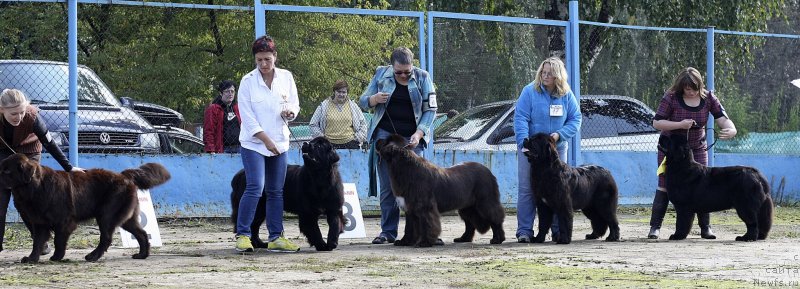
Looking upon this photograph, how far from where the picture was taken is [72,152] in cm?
1002

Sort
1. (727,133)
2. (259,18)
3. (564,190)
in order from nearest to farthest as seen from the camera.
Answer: (564,190) → (727,133) → (259,18)

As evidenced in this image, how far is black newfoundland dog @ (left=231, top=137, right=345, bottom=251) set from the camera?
8141 mm

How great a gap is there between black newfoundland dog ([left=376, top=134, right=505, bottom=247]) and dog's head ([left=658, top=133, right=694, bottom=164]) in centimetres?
147

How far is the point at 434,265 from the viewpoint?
24.1 ft

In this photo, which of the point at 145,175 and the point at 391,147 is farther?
the point at 391,147

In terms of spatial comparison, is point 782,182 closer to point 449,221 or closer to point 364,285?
point 449,221

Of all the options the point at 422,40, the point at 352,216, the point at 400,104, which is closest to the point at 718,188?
the point at 400,104

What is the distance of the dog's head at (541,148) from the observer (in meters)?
8.80

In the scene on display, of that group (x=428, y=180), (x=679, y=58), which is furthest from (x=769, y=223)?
(x=679, y=58)

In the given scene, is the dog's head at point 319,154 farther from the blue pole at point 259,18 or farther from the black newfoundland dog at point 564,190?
the blue pole at point 259,18

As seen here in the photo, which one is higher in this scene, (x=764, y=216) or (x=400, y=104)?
(x=400, y=104)

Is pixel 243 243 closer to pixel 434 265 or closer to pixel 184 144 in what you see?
pixel 434 265

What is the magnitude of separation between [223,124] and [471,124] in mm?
2783

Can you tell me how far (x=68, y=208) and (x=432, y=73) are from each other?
16.8ft
